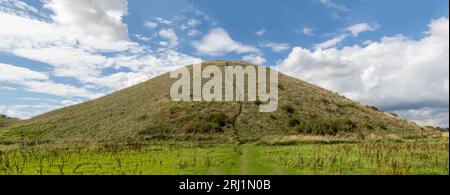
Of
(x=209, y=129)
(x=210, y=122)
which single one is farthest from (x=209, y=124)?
(x=209, y=129)

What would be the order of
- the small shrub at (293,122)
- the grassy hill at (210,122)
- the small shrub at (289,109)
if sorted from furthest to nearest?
the small shrub at (289,109)
the small shrub at (293,122)
the grassy hill at (210,122)

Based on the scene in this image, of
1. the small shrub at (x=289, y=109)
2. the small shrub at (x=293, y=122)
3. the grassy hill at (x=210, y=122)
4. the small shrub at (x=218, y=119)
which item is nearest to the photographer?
the grassy hill at (x=210, y=122)

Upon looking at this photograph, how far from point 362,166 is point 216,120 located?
4259 cm

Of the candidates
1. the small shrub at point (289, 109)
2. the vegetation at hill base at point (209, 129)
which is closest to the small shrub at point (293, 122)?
the vegetation at hill base at point (209, 129)

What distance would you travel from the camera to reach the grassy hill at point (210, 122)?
59.0 meters

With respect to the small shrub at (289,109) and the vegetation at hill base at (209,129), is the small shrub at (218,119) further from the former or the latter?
the small shrub at (289,109)

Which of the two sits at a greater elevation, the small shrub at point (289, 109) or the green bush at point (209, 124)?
the small shrub at point (289, 109)

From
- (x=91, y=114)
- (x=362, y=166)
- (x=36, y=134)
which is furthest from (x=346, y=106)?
(x=362, y=166)

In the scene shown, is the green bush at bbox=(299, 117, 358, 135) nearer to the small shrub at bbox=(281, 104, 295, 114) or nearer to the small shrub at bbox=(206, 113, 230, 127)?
the small shrub at bbox=(281, 104, 295, 114)

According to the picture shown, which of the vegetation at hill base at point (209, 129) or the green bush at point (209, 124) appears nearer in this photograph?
the vegetation at hill base at point (209, 129)

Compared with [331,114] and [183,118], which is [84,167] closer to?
[183,118]

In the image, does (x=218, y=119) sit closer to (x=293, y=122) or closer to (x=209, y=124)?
(x=209, y=124)
